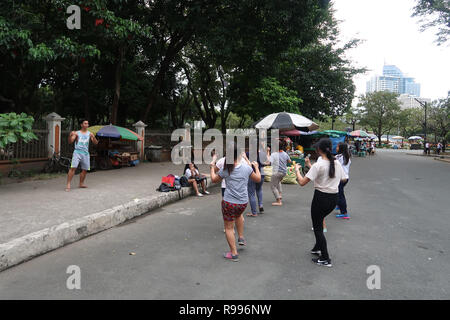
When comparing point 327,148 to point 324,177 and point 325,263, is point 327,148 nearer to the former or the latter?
point 324,177

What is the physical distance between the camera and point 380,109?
58938 mm

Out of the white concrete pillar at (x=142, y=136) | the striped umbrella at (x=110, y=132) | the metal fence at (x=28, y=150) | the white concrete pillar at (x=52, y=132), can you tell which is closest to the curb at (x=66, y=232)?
the striped umbrella at (x=110, y=132)

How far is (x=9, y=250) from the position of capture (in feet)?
12.6

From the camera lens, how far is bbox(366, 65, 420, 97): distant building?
144750 millimetres

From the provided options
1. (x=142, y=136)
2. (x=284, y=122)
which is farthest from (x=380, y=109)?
(x=284, y=122)

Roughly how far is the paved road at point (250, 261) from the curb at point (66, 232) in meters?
0.13

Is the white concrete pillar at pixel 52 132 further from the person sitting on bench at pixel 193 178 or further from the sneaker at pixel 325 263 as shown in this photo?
the sneaker at pixel 325 263

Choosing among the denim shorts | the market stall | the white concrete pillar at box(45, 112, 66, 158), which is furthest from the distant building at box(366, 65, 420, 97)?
the denim shorts

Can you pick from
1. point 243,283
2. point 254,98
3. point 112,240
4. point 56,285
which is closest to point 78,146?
point 112,240

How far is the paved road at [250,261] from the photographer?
127 inches

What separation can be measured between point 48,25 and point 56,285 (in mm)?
10881

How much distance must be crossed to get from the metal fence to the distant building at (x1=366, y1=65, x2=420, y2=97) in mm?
148788
